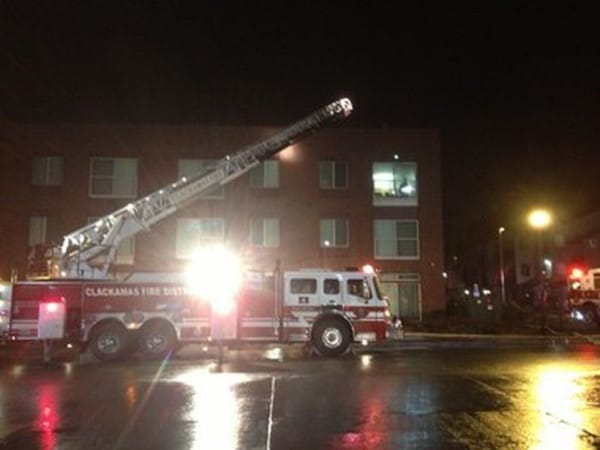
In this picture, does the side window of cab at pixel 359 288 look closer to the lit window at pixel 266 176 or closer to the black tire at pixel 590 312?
the black tire at pixel 590 312

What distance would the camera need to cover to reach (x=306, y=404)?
34.1ft

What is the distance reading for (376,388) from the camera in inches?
472

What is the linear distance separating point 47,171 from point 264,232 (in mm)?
11364

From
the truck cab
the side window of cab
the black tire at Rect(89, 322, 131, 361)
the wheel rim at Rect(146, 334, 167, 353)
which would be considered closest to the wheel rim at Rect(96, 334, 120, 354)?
the black tire at Rect(89, 322, 131, 361)

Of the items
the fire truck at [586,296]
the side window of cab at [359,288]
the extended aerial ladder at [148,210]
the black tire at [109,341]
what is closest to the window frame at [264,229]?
the extended aerial ladder at [148,210]

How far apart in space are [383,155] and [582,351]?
61.4 ft

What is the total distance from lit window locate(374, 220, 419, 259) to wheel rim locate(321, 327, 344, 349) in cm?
1753

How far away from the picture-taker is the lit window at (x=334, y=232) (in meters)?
35.6

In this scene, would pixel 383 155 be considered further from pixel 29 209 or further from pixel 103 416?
pixel 103 416

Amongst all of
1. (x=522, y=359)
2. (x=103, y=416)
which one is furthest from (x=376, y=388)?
(x=522, y=359)

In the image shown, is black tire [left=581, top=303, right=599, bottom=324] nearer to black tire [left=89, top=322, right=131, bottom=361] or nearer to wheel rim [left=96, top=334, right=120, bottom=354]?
black tire [left=89, top=322, right=131, bottom=361]

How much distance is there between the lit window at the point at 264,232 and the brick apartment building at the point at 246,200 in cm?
5

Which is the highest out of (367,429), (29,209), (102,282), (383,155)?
(383,155)

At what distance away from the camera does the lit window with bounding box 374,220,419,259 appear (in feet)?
117
